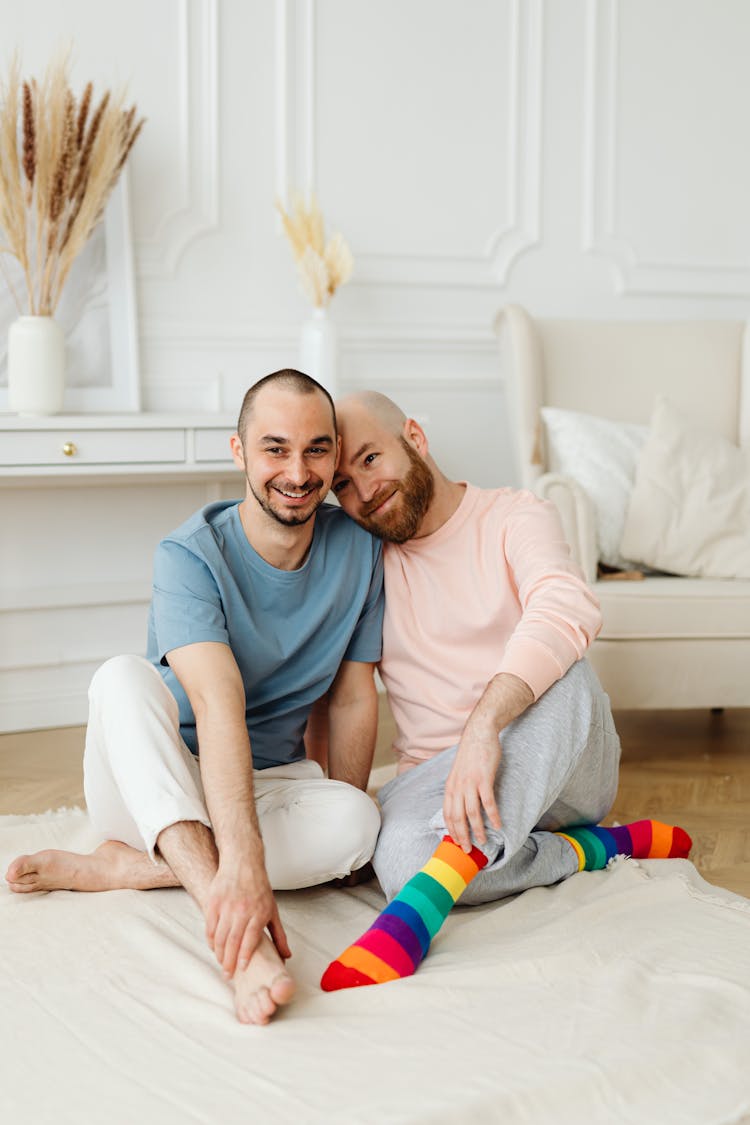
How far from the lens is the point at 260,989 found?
134 cm

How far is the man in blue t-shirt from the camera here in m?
1.53

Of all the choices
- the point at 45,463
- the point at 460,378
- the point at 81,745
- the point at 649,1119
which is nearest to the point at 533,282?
the point at 460,378

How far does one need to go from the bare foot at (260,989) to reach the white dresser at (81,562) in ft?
5.62

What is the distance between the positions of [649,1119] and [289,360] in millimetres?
2565

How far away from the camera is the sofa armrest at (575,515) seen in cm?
273

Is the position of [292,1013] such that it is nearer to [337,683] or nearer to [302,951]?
[302,951]

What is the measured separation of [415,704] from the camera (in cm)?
198

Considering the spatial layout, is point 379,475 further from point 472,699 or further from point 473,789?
point 473,789

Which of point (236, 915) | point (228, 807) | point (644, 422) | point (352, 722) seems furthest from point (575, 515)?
point (236, 915)

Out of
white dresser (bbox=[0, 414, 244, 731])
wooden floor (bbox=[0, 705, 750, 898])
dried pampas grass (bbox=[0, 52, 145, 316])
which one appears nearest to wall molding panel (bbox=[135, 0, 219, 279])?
dried pampas grass (bbox=[0, 52, 145, 316])

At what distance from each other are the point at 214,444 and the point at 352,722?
1.19 meters

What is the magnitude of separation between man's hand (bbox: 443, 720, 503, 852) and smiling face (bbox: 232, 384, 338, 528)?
44 cm

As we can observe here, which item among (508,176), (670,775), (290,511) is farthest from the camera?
(508,176)

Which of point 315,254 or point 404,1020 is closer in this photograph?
point 404,1020
